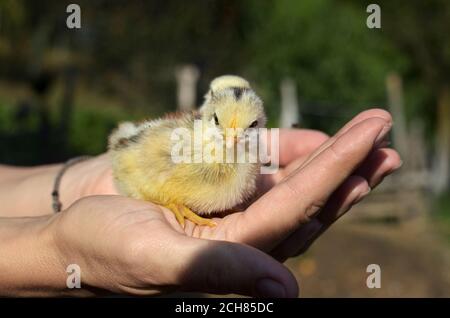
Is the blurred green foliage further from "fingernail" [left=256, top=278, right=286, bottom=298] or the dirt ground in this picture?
"fingernail" [left=256, top=278, right=286, bottom=298]

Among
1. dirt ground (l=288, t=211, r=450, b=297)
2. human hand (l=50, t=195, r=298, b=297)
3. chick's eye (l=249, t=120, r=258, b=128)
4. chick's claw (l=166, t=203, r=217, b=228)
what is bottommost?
dirt ground (l=288, t=211, r=450, b=297)

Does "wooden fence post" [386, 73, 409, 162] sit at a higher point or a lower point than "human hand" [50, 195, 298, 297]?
higher

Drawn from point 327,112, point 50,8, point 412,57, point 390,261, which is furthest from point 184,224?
point 50,8

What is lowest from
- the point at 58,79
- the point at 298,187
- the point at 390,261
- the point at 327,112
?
the point at 390,261

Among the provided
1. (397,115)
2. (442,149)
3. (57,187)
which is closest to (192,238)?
(57,187)

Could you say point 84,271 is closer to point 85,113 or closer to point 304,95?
point 304,95

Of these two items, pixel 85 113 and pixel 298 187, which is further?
pixel 85 113

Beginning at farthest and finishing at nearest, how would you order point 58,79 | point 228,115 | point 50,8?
point 58,79 → point 50,8 → point 228,115
